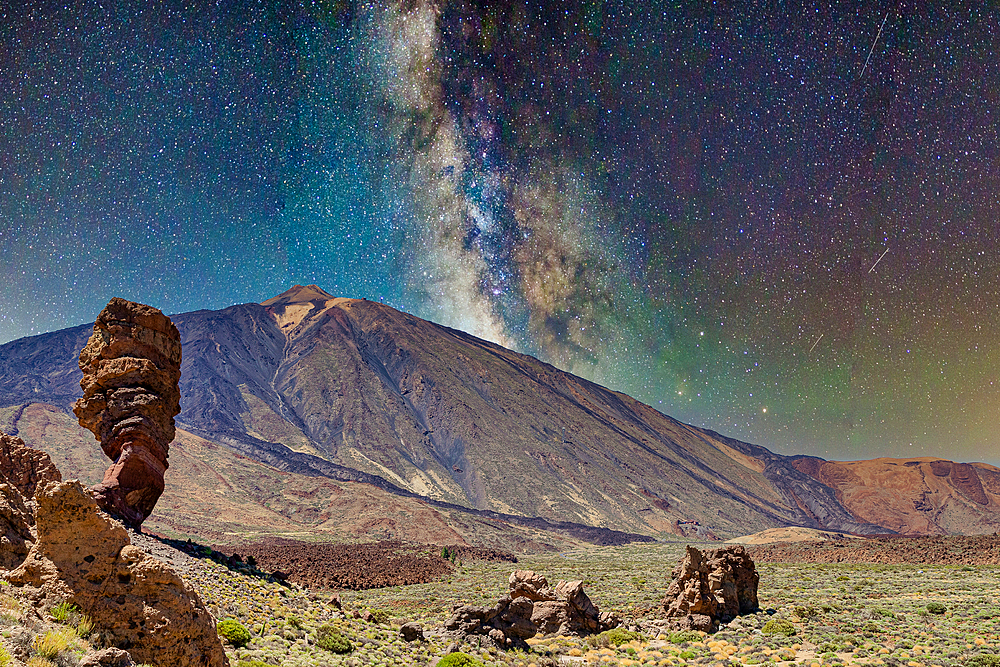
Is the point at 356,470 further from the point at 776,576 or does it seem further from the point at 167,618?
the point at 167,618

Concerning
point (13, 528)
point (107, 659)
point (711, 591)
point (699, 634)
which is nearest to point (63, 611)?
point (107, 659)

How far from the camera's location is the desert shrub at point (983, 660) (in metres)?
16.5

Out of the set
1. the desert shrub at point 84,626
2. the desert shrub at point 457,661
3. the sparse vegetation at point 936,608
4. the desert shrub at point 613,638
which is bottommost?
the desert shrub at point 613,638

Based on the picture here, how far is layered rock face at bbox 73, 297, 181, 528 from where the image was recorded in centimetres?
2645

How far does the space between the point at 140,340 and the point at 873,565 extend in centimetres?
5839

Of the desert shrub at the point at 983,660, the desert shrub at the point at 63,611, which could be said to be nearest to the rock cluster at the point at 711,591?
the desert shrub at the point at 983,660

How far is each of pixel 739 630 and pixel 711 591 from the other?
8.45 ft

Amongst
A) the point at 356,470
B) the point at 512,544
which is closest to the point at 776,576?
the point at 512,544

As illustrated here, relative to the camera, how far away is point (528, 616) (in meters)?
25.5

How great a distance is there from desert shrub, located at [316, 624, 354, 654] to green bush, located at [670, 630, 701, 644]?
14.0 meters

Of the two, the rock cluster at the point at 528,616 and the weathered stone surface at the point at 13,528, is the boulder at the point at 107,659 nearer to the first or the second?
the weathered stone surface at the point at 13,528

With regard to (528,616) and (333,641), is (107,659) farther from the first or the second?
(528,616)

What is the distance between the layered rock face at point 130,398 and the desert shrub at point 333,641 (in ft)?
42.1

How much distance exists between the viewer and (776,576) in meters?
42.0
